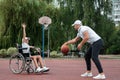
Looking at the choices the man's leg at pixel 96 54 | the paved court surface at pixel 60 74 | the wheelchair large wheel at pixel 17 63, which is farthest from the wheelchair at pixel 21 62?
the man's leg at pixel 96 54

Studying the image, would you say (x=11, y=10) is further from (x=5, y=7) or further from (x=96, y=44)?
(x=96, y=44)

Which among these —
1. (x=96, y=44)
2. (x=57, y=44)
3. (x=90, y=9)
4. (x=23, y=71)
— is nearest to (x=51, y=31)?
(x=57, y=44)

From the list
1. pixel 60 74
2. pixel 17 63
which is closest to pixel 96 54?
pixel 60 74

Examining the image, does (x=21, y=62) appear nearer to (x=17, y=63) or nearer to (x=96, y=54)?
(x=17, y=63)

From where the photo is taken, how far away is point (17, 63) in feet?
46.6

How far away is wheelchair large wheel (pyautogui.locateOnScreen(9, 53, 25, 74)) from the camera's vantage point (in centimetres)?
1393

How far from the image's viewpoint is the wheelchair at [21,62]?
13898 mm

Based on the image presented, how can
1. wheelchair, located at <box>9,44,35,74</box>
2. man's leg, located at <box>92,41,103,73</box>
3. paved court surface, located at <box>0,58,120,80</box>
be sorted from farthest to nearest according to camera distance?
wheelchair, located at <box>9,44,35,74</box>, paved court surface, located at <box>0,58,120,80</box>, man's leg, located at <box>92,41,103,73</box>

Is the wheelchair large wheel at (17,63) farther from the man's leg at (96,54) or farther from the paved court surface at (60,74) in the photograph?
the man's leg at (96,54)

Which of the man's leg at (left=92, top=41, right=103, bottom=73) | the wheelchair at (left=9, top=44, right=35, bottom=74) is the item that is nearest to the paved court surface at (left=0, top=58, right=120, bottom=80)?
the wheelchair at (left=9, top=44, right=35, bottom=74)

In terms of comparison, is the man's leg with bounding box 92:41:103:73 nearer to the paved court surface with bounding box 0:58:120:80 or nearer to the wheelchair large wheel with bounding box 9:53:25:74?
the paved court surface with bounding box 0:58:120:80

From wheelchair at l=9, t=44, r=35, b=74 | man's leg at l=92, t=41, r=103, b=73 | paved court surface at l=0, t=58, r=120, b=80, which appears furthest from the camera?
wheelchair at l=9, t=44, r=35, b=74

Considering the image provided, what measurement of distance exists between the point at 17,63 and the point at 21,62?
0.78 ft

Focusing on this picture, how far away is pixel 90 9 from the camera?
1476 inches
